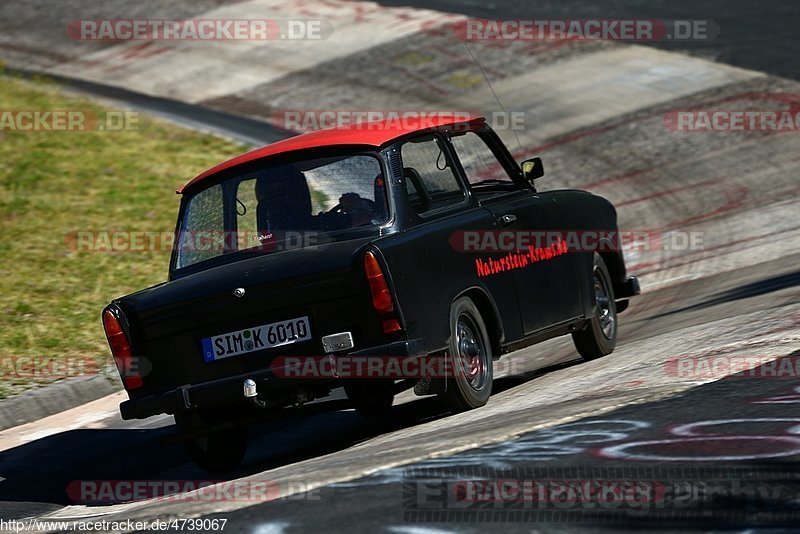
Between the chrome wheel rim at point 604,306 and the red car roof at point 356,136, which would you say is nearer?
the red car roof at point 356,136

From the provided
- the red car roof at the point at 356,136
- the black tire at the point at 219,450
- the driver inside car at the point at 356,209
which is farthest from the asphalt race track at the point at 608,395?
the red car roof at the point at 356,136

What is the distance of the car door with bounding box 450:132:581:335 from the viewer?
27.4 feet

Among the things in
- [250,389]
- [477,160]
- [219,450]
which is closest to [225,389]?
[250,389]

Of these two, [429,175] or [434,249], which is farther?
[429,175]

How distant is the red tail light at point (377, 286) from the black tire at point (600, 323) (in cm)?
278

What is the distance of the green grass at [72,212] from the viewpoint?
11.5m

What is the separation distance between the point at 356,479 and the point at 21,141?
569 inches

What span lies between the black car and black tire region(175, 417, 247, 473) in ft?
0.03

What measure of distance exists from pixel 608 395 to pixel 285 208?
2130mm

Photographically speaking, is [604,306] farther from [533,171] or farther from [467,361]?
[467,361]

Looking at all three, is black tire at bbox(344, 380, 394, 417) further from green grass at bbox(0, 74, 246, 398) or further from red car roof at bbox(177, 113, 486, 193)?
green grass at bbox(0, 74, 246, 398)

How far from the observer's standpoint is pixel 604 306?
385 inches

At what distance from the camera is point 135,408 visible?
733 centimetres

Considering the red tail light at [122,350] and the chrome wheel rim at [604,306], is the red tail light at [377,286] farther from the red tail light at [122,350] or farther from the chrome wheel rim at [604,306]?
the chrome wheel rim at [604,306]
